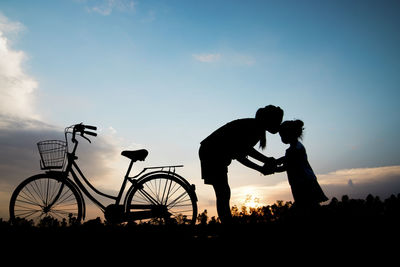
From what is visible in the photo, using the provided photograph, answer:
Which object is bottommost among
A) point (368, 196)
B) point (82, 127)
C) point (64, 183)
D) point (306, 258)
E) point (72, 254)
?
point (306, 258)

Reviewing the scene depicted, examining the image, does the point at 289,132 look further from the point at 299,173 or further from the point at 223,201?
the point at 223,201

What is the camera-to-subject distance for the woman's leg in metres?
5.07

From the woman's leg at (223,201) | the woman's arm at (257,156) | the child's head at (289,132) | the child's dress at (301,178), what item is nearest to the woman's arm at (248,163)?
the woman's arm at (257,156)

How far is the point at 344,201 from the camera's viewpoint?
21.9ft

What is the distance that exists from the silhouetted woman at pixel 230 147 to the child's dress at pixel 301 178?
917mm

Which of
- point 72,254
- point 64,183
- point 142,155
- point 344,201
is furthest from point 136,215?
point 344,201

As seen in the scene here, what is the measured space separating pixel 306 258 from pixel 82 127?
17.4 ft

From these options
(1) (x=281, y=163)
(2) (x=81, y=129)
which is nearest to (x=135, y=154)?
(2) (x=81, y=129)

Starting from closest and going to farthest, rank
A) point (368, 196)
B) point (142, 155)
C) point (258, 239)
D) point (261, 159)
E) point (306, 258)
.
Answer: point (306, 258) < point (258, 239) < point (261, 159) < point (142, 155) < point (368, 196)

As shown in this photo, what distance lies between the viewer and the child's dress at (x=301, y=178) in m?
5.56

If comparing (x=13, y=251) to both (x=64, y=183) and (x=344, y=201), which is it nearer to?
(x=64, y=183)

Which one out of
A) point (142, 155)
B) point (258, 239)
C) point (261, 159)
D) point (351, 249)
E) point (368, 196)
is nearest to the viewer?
point (351, 249)

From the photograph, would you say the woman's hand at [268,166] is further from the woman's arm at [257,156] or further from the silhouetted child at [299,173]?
the silhouetted child at [299,173]

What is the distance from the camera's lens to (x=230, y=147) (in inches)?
203
